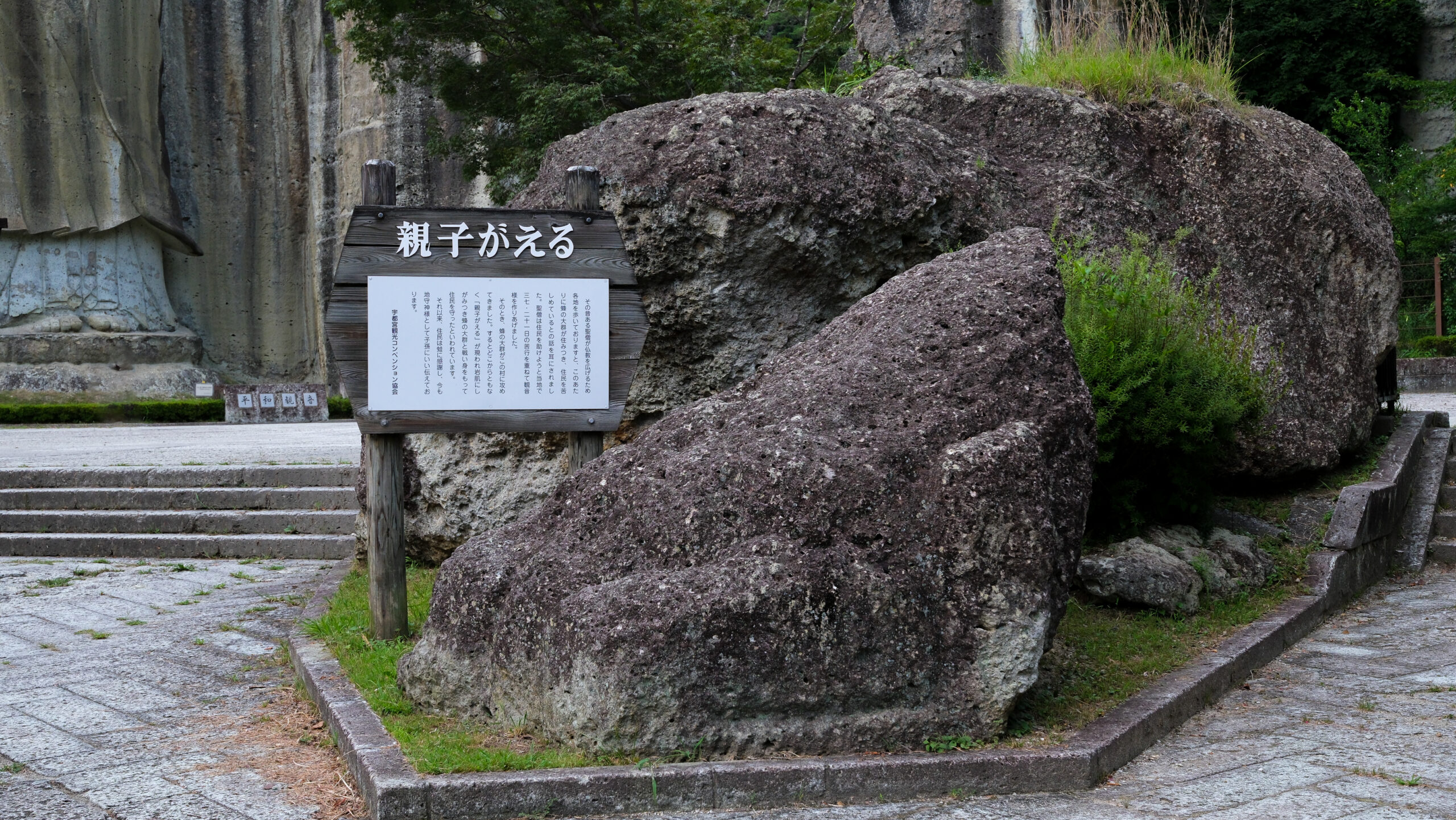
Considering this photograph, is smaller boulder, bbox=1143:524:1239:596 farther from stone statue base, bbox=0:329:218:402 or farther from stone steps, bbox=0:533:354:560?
stone statue base, bbox=0:329:218:402

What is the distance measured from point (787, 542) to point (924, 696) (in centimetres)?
61

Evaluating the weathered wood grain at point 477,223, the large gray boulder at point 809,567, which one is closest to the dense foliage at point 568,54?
the weathered wood grain at point 477,223

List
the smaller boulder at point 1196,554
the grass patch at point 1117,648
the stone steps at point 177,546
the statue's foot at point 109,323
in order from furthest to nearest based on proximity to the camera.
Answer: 1. the statue's foot at point 109,323
2. the stone steps at point 177,546
3. the smaller boulder at point 1196,554
4. the grass patch at point 1117,648

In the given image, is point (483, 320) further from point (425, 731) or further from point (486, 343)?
point (425, 731)

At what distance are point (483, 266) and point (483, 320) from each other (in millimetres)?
225

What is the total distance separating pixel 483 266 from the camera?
4.78 m

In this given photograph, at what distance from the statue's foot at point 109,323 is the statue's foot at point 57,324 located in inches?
9.3

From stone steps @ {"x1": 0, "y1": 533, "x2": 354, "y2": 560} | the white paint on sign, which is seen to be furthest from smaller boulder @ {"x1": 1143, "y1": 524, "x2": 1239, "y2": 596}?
stone steps @ {"x1": 0, "y1": 533, "x2": 354, "y2": 560}

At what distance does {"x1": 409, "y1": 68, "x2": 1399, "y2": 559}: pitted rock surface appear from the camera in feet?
18.8

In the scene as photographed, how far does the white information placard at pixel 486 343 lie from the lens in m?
4.68

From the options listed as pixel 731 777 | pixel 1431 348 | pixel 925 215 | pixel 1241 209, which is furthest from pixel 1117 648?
pixel 1431 348

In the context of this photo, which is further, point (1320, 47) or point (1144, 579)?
point (1320, 47)

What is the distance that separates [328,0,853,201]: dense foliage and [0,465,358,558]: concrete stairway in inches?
273

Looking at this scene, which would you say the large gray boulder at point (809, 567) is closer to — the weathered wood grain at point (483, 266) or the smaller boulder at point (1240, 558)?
the weathered wood grain at point (483, 266)
